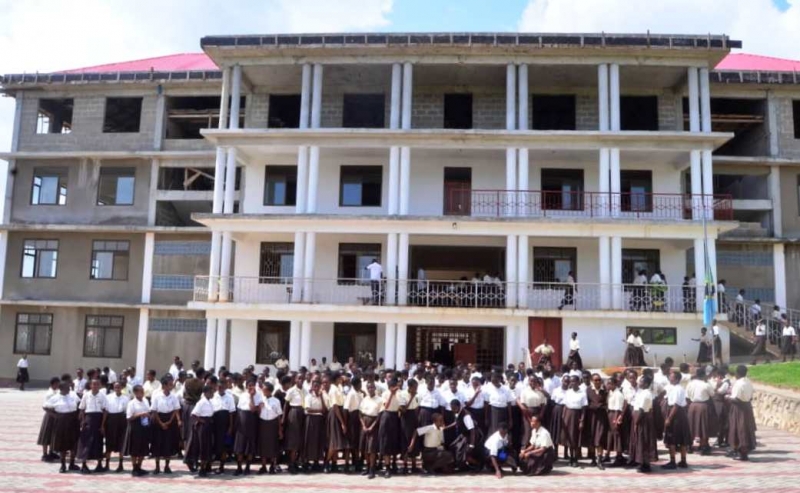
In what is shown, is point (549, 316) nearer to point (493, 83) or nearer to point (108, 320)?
point (493, 83)

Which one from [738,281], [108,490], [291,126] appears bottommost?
[108,490]

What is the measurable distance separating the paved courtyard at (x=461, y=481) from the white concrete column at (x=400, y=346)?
10432 millimetres

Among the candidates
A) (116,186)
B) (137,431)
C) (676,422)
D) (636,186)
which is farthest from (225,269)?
(676,422)

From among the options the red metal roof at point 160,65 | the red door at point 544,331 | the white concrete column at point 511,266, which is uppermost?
the red metal roof at point 160,65

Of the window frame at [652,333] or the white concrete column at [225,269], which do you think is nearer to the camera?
the window frame at [652,333]

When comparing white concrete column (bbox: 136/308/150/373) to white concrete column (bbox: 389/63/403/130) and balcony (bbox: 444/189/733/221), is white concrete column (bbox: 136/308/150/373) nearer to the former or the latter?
white concrete column (bbox: 389/63/403/130)

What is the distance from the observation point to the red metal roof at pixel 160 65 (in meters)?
28.3

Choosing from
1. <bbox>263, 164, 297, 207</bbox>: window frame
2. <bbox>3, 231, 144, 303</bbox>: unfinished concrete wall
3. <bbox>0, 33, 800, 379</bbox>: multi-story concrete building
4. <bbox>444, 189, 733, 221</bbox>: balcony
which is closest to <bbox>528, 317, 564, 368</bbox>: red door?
<bbox>0, 33, 800, 379</bbox>: multi-story concrete building

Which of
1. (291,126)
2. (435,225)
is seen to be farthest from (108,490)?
(291,126)

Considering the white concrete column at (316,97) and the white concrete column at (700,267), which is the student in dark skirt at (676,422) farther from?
the white concrete column at (316,97)

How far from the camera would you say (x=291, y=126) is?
26.3 meters

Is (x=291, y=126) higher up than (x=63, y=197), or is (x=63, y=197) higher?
(x=291, y=126)

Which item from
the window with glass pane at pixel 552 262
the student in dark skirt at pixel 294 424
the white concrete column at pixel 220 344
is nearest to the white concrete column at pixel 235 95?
the white concrete column at pixel 220 344

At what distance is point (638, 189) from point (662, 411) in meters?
14.4
